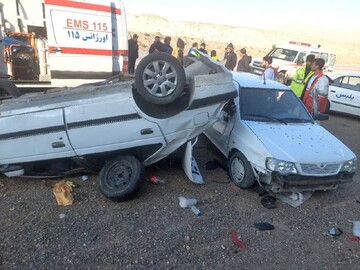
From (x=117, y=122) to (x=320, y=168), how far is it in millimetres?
2630

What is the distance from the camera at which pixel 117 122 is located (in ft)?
13.2

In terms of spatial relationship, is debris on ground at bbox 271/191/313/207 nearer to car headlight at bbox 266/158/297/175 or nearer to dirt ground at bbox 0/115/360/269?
dirt ground at bbox 0/115/360/269

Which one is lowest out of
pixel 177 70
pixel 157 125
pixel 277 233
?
pixel 277 233

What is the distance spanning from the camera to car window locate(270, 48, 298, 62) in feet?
52.4

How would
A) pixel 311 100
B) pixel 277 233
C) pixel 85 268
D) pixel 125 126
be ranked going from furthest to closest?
pixel 311 100 < pixel 125 126 < pixel 277 233 < pixel 85 268

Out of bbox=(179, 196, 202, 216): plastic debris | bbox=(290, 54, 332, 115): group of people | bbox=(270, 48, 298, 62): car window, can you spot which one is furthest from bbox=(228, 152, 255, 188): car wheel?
bbox=(270, 48, 298, 62): car window

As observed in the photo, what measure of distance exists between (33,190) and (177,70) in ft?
7.91

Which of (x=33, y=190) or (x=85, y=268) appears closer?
(x=85, y=268)

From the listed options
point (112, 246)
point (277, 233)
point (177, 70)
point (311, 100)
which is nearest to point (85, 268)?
point (112, 246)

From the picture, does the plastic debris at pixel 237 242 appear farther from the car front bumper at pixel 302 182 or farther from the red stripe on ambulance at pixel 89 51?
the red stripe on ambulance at pixel 89 51

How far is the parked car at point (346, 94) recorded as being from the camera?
32.3ft

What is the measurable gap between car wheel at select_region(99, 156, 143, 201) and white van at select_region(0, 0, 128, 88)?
3814 millimetres

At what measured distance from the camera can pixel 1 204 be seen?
3.88m

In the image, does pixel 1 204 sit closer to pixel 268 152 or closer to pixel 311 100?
pixel 268 152
